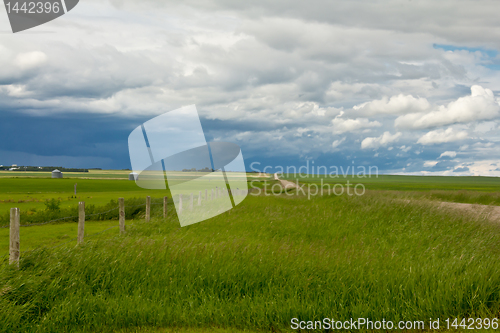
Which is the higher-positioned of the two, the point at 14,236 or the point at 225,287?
the point at 14,236

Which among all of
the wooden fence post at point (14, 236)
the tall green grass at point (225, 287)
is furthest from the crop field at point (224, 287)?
the wooden fence post at point (14, 236)

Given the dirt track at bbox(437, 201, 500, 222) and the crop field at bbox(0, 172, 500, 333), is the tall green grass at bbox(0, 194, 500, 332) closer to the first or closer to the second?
the crop field at bbox(0, 172, 500, 333)

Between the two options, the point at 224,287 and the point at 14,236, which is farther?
the point at 224,287

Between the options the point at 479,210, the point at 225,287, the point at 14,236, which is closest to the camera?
the point at 14,236

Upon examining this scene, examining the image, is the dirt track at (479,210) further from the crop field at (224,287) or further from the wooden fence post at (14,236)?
the wooden fence post at (14,236)

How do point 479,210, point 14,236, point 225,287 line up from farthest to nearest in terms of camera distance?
point 479,210
point 225,287
point 14,236

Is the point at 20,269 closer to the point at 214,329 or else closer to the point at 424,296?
the point at 214,329

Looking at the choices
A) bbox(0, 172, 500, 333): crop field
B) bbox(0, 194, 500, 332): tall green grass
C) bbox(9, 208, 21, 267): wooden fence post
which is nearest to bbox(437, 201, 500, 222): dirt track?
bbox(0, 172, 500, 333): crop field

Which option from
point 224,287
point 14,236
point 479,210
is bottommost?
point 224,287

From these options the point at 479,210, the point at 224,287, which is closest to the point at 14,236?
the point at 224,287

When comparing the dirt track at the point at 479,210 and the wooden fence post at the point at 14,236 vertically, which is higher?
the wooden fence post at the point at 14,236

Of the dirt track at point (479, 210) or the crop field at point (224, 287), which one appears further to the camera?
the dirt track at point (479, 210)

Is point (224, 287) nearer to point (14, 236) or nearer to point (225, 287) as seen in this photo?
point (225, 287)

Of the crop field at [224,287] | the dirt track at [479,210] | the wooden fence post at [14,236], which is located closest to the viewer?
the crop field at [224,287]
